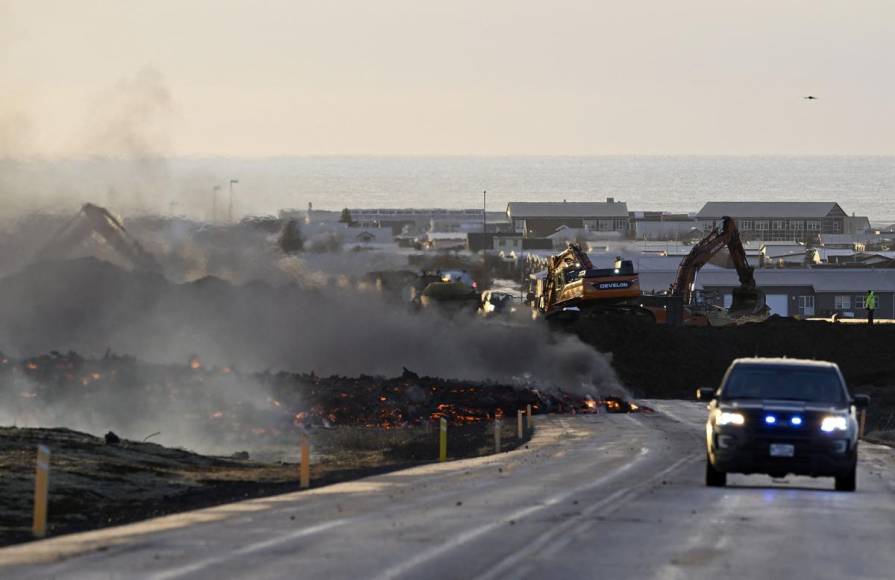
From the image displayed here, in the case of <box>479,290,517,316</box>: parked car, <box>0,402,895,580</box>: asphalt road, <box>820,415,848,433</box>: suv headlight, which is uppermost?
<box>479,290,517,316</box>: parked car

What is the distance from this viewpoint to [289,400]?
173 ft

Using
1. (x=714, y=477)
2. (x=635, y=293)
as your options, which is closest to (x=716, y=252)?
(x=635, y=293)

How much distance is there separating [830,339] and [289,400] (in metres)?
35.4

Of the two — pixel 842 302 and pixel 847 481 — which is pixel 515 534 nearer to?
pixel 847 481

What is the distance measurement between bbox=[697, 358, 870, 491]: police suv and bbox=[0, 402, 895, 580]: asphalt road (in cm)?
43

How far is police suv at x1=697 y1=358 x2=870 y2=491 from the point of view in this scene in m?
24.7

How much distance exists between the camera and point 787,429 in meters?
24.7

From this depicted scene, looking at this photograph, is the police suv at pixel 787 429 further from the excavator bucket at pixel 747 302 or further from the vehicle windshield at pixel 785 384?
the excavator bucket at pixel 747 302

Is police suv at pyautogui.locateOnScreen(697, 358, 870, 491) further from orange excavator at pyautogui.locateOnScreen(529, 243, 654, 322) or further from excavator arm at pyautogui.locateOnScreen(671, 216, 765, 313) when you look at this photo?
excavator arm at pyautogui.locateOnScreen(671, 216, 765, 313)

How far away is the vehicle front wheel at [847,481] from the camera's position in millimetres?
25328

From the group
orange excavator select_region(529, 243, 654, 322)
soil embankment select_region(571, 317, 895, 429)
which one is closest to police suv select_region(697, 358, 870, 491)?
soil embankment select_region(571, 317, 895, 429)

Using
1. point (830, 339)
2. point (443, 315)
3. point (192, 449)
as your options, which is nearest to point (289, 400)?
point (192, 449)

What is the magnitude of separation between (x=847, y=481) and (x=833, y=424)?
49.6 inches

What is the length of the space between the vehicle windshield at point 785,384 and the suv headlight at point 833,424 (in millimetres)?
Result: 510
